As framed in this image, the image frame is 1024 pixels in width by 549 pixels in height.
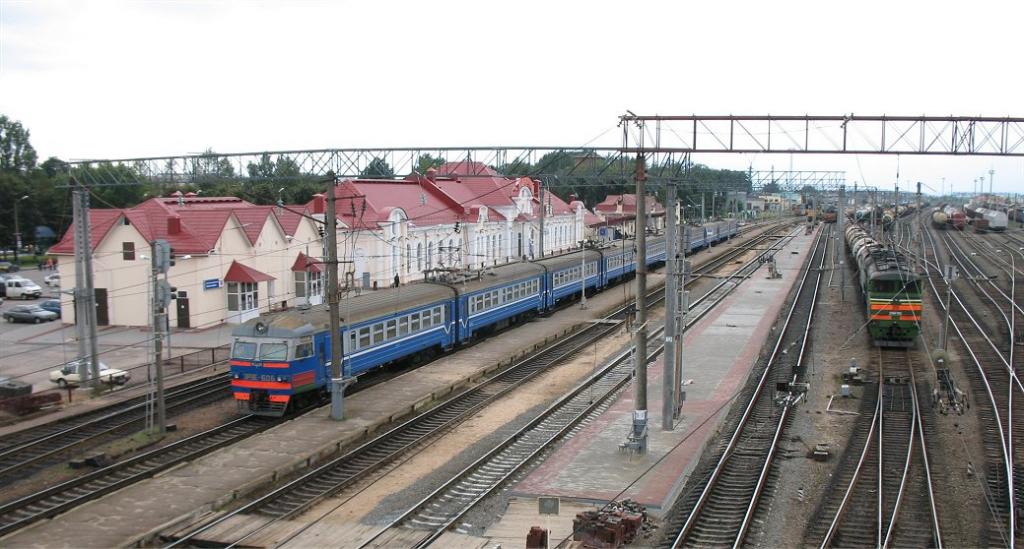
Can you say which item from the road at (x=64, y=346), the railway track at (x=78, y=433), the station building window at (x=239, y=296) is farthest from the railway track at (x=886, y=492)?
the station building window at (x=239, y=296)

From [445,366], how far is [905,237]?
67.8 metres

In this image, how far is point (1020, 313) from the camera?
120 ft

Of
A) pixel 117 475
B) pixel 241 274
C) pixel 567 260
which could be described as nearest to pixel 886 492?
pixel 117 475

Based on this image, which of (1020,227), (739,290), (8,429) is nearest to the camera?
(8,429)

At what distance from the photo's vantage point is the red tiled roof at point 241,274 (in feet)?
121

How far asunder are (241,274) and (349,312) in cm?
1680

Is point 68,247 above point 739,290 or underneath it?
above

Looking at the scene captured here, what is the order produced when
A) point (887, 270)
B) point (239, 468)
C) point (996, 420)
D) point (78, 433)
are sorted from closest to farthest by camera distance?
point (239, 468) → point (78, 433) → point (996, 420) → point (887, 270)

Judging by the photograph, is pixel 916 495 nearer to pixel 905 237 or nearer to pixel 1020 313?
pixel 1020 313

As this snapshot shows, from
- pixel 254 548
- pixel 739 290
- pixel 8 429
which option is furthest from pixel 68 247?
pixel 739 290

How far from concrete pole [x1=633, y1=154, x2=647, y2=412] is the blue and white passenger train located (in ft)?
15.7

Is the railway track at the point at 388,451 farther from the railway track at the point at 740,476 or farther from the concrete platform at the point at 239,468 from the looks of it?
the railway track at the point at 740,476

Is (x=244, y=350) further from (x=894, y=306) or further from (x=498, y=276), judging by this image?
(x=894, y=306)

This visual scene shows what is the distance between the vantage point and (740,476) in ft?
52.5
